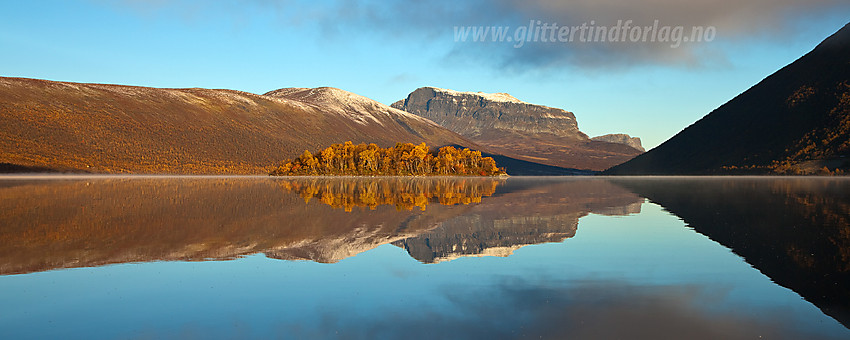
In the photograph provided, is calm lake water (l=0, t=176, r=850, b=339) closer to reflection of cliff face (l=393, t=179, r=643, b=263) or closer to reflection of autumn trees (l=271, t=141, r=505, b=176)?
reflection of cliff face (l=393, t=179, r=643, b=263)

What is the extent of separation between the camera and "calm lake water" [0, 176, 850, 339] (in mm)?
10898

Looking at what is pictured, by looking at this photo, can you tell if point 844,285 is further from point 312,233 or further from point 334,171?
point 334,171

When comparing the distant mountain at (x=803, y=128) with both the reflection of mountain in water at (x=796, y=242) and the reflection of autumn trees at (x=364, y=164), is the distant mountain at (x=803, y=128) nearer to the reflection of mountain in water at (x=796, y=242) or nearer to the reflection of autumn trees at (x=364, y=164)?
the reflection of autumn trees at (x=364, y=164)

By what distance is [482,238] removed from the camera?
23484 millimetres

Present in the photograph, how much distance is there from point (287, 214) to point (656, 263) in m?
22.8

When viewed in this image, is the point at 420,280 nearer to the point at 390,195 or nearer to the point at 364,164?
the point at 390,195

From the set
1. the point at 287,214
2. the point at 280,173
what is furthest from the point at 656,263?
the point at 280,173

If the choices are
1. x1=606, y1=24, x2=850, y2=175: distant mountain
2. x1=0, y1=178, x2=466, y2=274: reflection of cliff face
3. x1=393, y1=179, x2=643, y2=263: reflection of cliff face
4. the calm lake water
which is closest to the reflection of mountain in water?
the calm lake water

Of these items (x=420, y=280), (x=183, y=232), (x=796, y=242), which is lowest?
(x=183, y=232)

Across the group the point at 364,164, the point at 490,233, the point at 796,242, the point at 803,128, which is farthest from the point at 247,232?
the point at 803,128

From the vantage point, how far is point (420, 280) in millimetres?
15117

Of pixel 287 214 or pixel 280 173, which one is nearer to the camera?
pixel 287 214

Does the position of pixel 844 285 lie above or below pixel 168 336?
above

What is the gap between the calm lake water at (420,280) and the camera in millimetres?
10898
